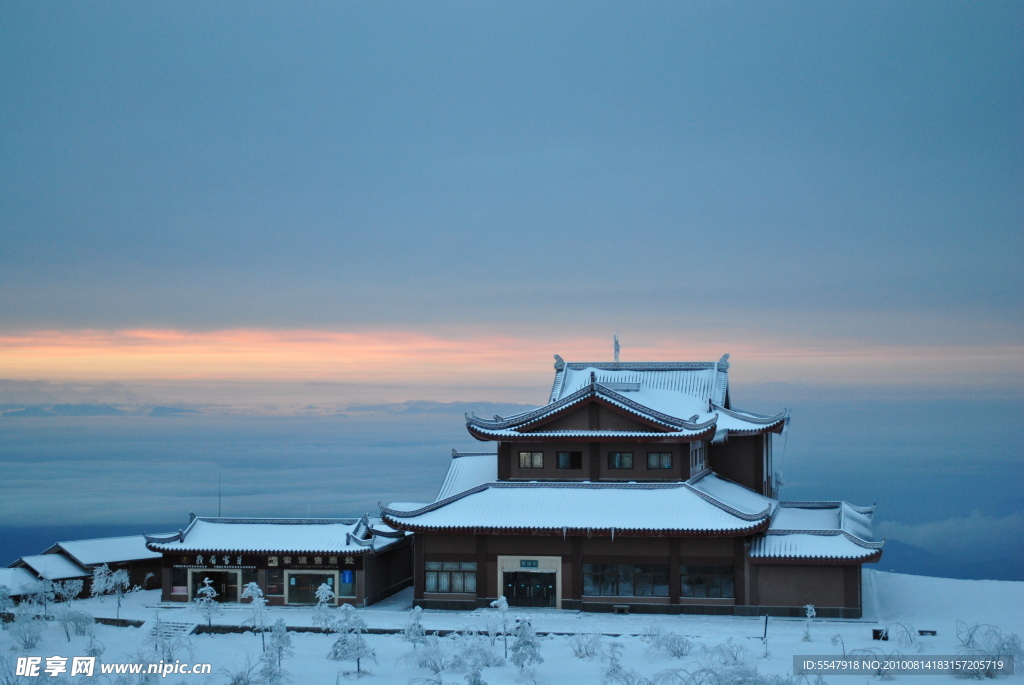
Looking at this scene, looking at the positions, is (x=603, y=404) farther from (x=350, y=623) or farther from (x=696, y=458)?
(x=350, y=623)

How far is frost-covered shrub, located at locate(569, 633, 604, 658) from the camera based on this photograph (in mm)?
30781

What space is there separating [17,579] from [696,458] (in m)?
27.3

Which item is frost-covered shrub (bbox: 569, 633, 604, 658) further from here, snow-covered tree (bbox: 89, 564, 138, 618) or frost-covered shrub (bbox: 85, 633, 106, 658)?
snow-covered tree (bbox: 89, 564, 138, 618)

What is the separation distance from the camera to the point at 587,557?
128 feet

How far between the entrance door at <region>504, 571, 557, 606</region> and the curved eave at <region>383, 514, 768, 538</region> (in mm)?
1778

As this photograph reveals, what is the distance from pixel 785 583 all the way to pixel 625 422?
329 inches

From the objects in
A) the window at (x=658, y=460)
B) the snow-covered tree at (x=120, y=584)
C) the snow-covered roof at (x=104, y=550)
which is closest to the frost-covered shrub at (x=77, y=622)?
the snow-covered tree at (x=120, y=584)

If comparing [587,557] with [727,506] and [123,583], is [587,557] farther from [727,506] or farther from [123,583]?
[123,583]

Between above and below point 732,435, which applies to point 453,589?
below

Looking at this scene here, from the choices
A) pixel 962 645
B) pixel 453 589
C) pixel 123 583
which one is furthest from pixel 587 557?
pixel 123 583

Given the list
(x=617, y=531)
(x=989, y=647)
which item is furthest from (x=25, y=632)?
(x=989, y=647)

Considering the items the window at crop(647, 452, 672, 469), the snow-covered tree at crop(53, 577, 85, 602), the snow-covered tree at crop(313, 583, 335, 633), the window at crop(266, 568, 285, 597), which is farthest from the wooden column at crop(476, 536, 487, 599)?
the snow-covered tree at crop(53, 577, 85, 602)

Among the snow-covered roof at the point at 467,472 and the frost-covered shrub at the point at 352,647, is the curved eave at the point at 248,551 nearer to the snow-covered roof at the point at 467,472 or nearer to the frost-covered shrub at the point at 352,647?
the snow-covered roof at the point at 467,472

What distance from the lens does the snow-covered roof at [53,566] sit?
42.0 m
